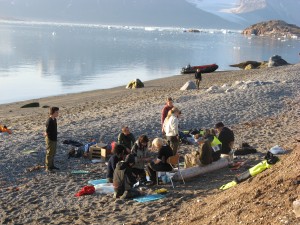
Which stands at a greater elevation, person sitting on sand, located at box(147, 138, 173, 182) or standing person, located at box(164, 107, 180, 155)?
standing person, located at box(164, 107, 180, 155)

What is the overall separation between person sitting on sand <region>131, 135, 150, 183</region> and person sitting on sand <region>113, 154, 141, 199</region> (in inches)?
29.7

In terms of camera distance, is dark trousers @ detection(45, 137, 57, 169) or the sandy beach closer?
the sandy beach

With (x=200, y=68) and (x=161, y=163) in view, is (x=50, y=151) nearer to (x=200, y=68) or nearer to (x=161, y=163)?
(x=161, y=163)

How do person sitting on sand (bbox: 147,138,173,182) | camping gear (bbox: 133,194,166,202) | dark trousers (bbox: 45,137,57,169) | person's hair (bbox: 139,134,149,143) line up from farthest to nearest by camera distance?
dark trousers (bbox: 45,137,57,169) < person's hair (bbox: 139,134,149,143) < person sitting on sand (bbox: 147,138,173,182) < camping gear (bbox: 133,194,166,202)

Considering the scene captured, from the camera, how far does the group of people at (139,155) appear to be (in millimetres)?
8922

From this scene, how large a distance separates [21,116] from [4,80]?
57.0 feet

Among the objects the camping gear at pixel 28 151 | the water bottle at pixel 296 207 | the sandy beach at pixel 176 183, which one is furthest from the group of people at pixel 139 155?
the water bottle at pixel 296 207

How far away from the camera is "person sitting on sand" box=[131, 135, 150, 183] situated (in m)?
9.73

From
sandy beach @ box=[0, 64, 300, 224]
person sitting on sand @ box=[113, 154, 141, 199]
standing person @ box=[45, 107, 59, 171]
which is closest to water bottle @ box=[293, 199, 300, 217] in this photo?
sandy beach @ box=[0, 64, 300, 224]

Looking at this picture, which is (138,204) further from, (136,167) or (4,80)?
(4,80)

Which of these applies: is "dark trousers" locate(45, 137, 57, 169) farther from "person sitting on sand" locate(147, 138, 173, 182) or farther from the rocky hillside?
the rocky hillside

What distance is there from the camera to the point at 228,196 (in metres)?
7.41

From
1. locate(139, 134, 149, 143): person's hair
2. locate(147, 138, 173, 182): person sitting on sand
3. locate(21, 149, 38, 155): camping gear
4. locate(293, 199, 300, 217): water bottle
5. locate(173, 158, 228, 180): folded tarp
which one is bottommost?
locate(21, 149, 38, 155): camping gear

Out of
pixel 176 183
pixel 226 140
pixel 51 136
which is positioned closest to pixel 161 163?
pixel 176 183
